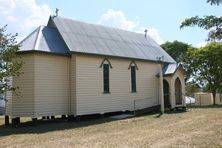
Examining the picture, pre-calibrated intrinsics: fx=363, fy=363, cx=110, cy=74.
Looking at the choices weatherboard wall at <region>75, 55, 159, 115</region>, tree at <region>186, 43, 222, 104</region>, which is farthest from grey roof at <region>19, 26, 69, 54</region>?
tree at <region>186, 43, 222, 104</region>

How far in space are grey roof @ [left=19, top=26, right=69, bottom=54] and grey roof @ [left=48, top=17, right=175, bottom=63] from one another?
1.48ft

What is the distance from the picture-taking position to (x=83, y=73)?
83.5ft

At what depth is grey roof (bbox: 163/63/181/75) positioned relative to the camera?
108 ft

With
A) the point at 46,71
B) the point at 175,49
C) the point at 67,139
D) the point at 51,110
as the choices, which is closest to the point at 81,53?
the point at 46,71

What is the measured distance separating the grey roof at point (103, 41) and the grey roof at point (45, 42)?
451 millimetres

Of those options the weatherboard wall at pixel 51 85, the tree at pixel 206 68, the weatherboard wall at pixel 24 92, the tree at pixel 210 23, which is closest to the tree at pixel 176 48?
the tree at pixel 206 68

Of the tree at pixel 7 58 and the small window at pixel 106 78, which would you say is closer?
the tree at pixel 7 58

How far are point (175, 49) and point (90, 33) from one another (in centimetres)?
4153

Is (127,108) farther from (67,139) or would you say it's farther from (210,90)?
(210,90)

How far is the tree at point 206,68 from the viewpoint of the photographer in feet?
142

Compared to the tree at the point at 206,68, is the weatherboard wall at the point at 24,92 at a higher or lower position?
lower

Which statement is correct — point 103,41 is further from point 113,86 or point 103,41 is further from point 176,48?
point 176,48

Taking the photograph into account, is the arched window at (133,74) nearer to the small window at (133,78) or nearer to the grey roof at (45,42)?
the small window at (133,78)

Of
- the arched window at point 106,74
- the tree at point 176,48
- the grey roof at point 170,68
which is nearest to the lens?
the arched window at point 106,74
